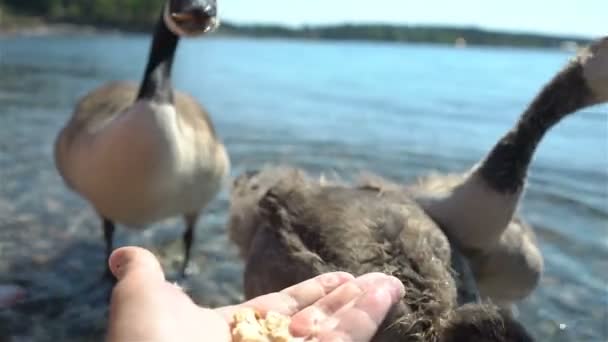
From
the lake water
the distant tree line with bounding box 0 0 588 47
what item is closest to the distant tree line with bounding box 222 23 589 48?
the distant tree line with bounding box 0 0 588 47

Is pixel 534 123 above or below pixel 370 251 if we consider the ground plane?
above

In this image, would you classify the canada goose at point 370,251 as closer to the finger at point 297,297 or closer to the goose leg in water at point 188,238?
the finger at point 297,297

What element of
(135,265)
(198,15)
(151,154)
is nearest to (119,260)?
(135,265)

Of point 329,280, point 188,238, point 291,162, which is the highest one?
point 329,280

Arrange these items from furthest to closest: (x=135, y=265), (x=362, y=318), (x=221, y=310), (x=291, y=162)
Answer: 1. (x=291, y=162)
2. (x=221, y=310)
3. (x=362, y=318)
4. (x=135, y=265)

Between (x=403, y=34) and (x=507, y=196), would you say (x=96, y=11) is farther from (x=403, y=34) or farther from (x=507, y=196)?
(x=507, y=196)

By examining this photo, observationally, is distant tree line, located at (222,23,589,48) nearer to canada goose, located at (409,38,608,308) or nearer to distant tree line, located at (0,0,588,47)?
distant tree line, located at (0,0,588,47)

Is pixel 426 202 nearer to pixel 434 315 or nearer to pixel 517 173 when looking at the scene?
pixel 517 173
